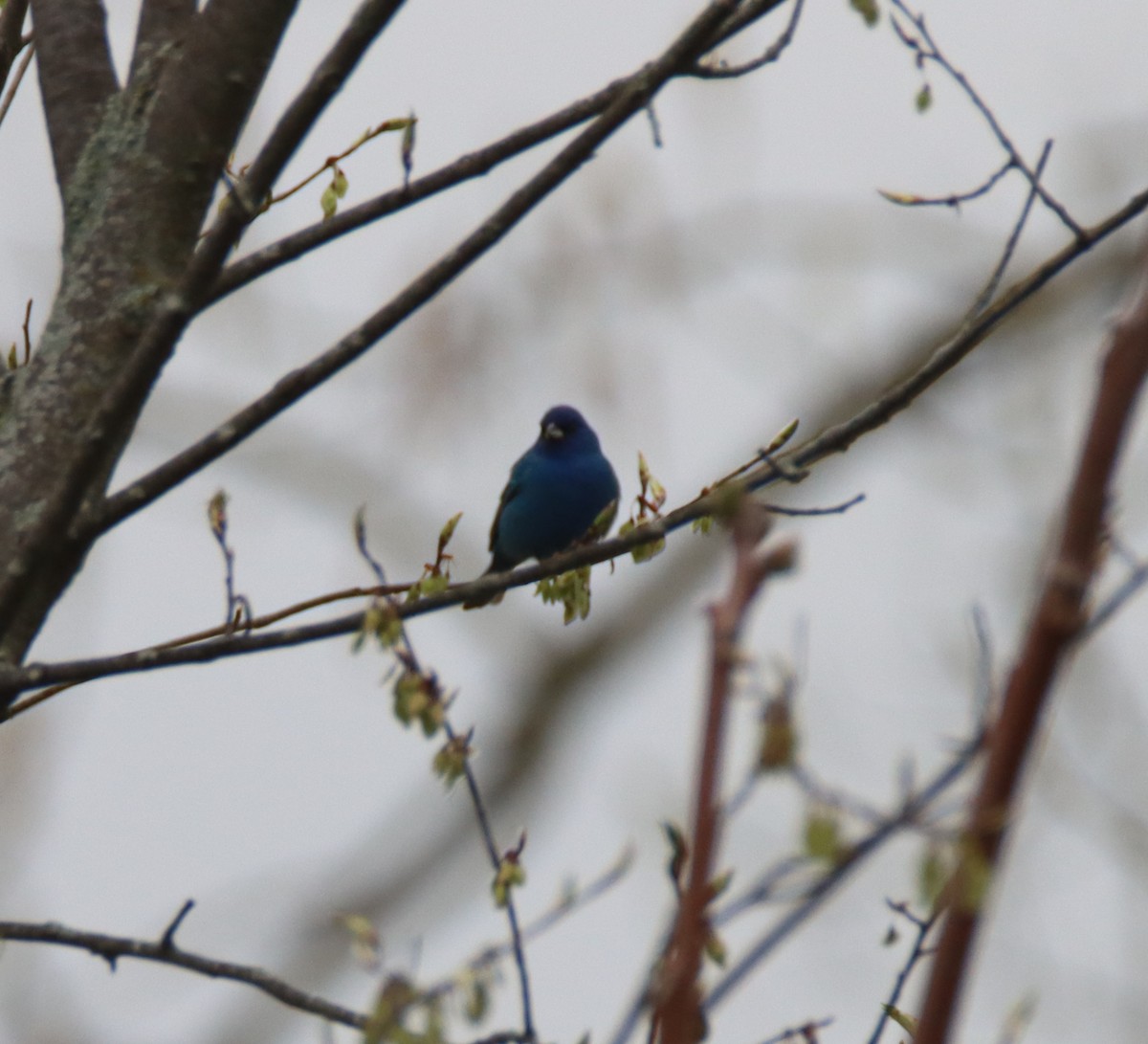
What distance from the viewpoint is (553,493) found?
20.0ft

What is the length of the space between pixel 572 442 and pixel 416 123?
12.5ft

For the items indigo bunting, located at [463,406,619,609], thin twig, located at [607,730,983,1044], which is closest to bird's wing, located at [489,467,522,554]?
indigo bunting, located at [463,406,619,609]

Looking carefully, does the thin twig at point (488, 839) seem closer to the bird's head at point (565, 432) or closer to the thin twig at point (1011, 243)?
the thin twig at point (1011, 243)

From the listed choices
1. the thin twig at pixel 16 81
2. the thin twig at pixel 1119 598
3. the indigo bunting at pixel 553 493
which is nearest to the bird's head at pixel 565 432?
the indigo bunting at pixel 553 493

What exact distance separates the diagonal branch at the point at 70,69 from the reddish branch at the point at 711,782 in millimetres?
2304

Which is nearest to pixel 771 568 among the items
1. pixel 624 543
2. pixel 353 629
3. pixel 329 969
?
pixel 353 629

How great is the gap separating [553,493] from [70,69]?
3371 mm

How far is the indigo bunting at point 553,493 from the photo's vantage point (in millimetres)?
6012

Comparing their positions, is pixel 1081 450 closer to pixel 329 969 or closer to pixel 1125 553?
pixel 1125 553

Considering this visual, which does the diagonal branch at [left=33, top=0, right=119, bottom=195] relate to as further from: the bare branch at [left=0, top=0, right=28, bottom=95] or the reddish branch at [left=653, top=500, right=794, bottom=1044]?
the reddish branch at [left=653, top=500, right=794, bottom=1044]

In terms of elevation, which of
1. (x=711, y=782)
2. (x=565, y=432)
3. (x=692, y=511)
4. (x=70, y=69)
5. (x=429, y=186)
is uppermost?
(x=565, y=432)

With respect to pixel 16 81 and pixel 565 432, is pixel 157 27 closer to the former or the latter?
pixel 16 81

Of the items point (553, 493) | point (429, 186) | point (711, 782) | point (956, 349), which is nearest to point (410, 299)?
point (429, 186)

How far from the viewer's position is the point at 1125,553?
1204mm
